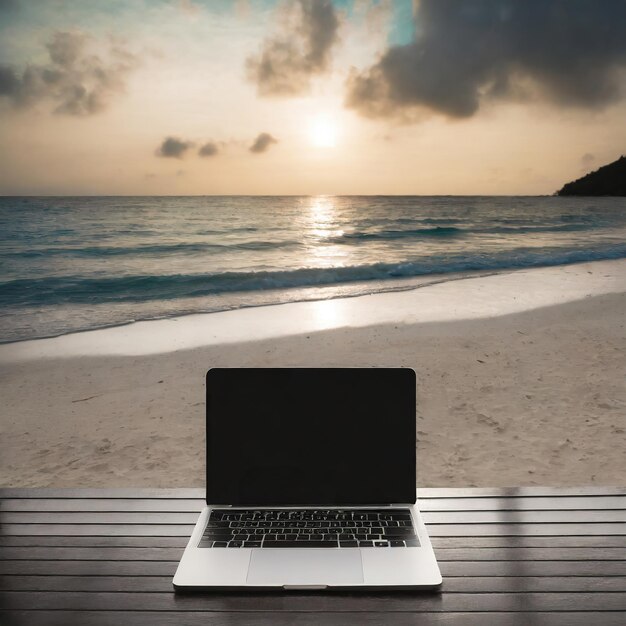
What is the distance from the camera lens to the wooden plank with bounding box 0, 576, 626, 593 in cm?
85

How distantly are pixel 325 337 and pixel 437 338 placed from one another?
34.6 inches

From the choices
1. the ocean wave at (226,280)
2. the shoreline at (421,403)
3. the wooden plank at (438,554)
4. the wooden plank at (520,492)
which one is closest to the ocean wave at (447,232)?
the ocean wave at (226,280)

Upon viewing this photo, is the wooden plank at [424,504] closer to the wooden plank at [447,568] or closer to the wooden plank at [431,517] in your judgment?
the wooden plank at [431,517]

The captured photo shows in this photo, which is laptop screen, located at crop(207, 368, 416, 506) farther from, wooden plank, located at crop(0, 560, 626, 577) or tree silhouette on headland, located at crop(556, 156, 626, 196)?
tree silhouette on headland, located at crop(556, 156, 626, 196)

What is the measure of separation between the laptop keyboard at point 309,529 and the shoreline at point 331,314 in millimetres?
3759

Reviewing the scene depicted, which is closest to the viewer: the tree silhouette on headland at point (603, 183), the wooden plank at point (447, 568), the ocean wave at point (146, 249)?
the wooden plank at point (447, 568)

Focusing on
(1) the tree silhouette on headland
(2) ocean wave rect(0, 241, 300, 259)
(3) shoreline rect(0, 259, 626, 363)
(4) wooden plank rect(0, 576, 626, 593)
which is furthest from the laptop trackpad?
(1) the tree silhouette on headland

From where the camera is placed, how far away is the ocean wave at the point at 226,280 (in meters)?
7.55

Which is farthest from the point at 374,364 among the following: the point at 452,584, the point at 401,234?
the point at 401,234

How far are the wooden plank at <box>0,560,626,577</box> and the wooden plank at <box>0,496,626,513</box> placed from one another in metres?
0.18

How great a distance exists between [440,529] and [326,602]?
0.95 feet

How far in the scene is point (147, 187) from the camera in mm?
11523

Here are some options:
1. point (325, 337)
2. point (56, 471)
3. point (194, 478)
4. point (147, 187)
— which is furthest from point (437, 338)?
Answer: point (147, 187)

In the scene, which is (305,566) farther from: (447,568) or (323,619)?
(447,568)
